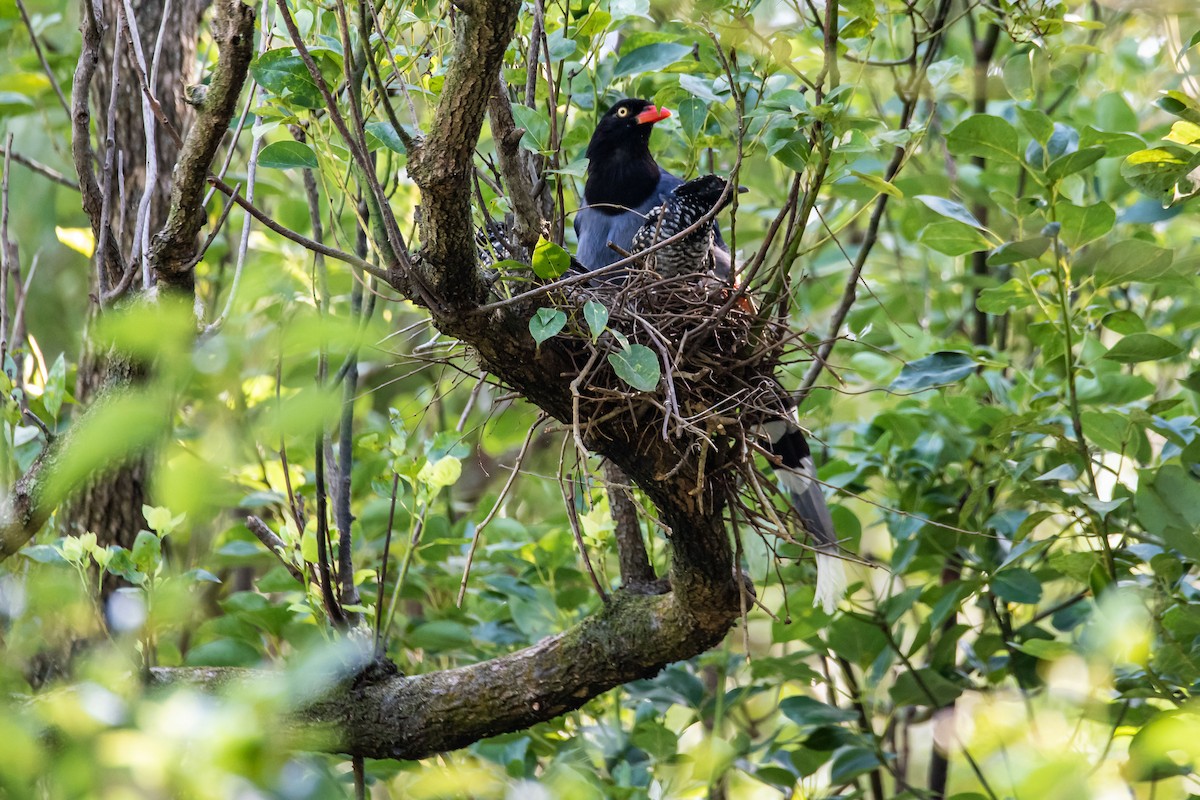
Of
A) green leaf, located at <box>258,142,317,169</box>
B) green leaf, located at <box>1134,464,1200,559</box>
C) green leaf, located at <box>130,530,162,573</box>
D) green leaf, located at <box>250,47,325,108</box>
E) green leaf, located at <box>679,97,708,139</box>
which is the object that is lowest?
green leaf, located at <box>1134,464,1200,559</box>

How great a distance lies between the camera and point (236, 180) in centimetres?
295

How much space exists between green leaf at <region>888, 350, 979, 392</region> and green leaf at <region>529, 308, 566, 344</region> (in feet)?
3.18

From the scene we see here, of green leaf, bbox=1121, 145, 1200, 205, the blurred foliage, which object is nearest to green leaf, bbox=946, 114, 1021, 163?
the blurred foliage

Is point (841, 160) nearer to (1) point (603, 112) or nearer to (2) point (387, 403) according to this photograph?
(1) point (603, 112)

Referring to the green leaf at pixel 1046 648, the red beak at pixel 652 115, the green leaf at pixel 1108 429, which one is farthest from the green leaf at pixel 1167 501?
the red beak at pixel 652 115

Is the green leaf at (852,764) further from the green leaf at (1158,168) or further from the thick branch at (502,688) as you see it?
the green leaf at (1158,168)

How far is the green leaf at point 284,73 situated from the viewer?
1830 mm

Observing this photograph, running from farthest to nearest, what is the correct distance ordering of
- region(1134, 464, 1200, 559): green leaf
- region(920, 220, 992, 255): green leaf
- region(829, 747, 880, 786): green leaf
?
region(829, 747, 880, 786): green leaf < region(920, 220, 992, 255): green leaf < region(1134, 464, 1200, 559): green leaf

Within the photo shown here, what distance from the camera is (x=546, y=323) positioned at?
1.83 meters

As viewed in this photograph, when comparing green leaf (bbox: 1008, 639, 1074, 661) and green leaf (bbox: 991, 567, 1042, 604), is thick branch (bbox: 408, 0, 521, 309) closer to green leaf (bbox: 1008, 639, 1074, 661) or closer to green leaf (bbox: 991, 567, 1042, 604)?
green leaf (bbox: 1008, 639, 1074, 661)

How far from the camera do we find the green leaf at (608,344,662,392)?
6.20 ft

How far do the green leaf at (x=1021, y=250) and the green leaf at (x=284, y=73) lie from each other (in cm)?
138

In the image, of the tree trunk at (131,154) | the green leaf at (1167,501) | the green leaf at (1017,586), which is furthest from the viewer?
the tree trunk at (131,154)

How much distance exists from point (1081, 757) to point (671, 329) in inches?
60.2
